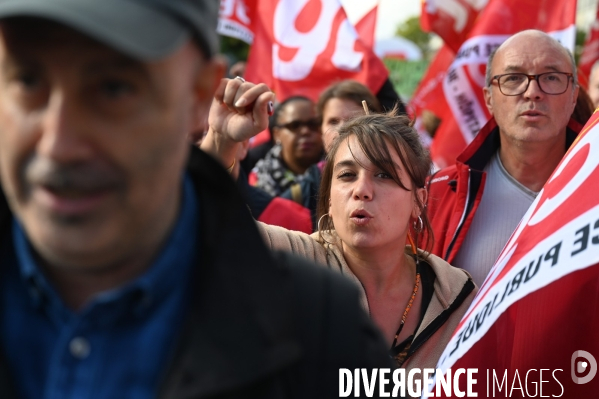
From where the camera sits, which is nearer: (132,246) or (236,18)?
(132,246)

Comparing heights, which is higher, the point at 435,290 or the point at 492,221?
the point at 492,221

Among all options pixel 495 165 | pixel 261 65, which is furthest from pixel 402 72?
pixel 495 165

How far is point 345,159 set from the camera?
10.1 feet

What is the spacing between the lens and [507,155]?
382 centimetres

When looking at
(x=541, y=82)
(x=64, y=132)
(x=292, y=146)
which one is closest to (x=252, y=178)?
(x=292, y=146)

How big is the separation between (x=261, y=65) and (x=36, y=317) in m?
6.00

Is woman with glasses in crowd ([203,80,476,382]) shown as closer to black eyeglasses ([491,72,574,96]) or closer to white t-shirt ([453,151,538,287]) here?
white t-shirt ([453,151,538,287])

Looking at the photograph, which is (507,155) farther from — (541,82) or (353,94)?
(353,94)

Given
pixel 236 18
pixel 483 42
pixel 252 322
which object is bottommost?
pixel 252 322

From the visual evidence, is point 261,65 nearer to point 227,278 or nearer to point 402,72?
point 402,72

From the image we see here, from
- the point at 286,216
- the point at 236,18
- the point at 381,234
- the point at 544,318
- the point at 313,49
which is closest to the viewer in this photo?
the point at 544,318

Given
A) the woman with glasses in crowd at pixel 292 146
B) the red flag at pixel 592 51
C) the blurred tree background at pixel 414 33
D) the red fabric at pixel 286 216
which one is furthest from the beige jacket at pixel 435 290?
the blurred tree background at pixel 414 33

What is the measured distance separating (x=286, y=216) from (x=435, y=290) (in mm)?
1067

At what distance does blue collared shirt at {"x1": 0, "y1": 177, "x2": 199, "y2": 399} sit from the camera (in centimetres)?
114
